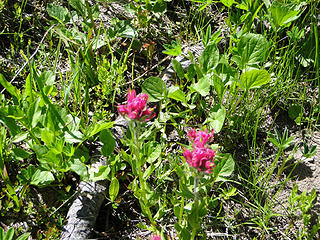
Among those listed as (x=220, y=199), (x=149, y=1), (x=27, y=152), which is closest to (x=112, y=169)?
(x=27, y=152)

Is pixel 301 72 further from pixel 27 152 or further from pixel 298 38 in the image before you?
pixel 27 152

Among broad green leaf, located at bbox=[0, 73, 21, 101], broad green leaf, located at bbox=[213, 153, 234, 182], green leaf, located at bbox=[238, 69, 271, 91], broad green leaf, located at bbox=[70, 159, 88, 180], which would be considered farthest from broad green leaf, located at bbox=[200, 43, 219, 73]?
broad green leaf, located at bbox=[0, 73, 21, 101]

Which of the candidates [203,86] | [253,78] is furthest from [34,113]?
[253,78]

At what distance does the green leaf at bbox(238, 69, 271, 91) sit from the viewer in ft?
7.59

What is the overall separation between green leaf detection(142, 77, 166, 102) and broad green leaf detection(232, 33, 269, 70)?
1.88ft

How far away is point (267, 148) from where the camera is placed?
2.62 meters

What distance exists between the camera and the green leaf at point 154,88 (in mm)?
2449

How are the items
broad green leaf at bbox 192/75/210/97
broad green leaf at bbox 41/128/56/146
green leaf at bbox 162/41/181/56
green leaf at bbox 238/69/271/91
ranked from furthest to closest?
green leaf at bbox 162/41/181/56, broad green leaf at bbox 192/75/210/97, green leaf at bbox 238/69/271/91, broad green leaf at bbox 41/128/56/146

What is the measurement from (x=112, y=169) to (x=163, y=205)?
15.8 inches

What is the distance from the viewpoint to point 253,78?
93.1 inches

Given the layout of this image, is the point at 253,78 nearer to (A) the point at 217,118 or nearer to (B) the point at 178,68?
(A) the point at 217,118

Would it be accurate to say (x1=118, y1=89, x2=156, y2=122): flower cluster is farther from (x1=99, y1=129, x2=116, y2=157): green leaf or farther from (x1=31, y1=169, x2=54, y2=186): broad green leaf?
(x1=31, y1=169, x2=54, y2=186): broad green leaf

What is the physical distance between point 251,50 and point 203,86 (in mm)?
456

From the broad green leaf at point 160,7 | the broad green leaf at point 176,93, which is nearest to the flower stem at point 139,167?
the broad green leaf at point 176,93
